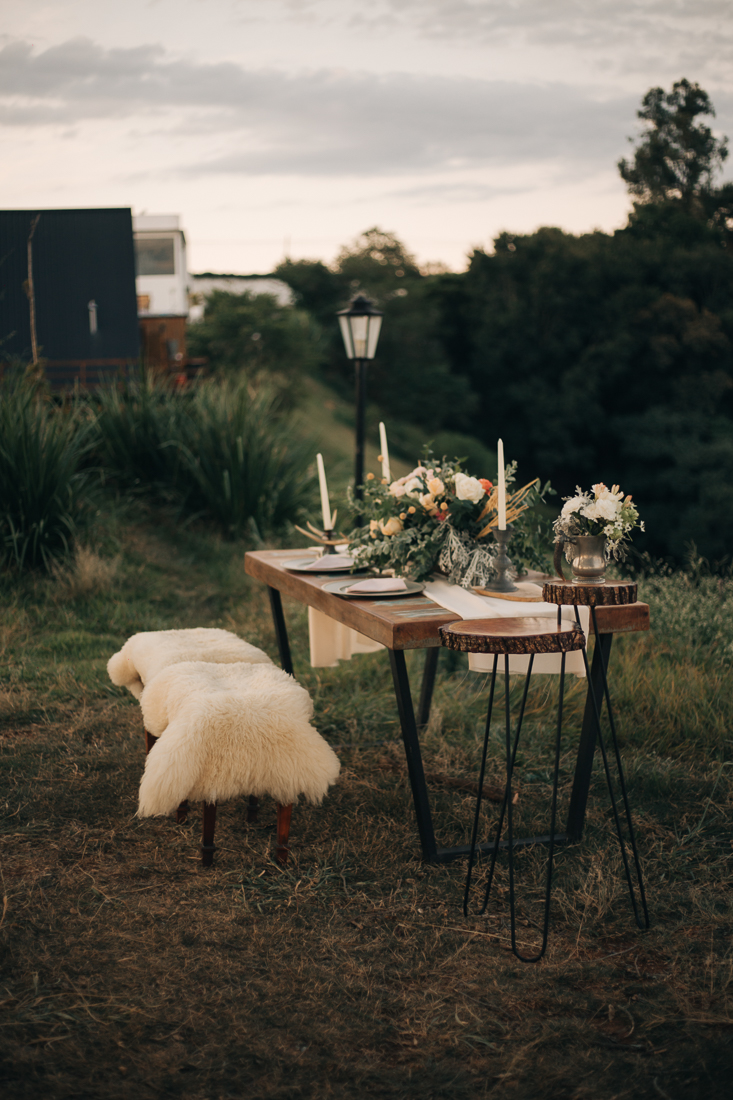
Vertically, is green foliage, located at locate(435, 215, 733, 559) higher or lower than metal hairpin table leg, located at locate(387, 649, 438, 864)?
higher

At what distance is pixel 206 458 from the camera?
782 cm

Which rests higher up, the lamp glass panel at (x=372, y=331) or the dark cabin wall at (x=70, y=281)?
the dark cabin wall at (x=70, y=281)

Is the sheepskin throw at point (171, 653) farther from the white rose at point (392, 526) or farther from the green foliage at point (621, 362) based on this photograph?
the green foliage at point (621, 362)

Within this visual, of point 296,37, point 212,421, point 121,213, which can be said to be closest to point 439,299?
point 121,213

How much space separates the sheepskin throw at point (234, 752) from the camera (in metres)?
2.48

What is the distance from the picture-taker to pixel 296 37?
891 centimetres

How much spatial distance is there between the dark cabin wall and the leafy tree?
23228 millimetres

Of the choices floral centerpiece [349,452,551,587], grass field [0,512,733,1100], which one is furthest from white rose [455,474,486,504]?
grass field [0,512,733,1100]

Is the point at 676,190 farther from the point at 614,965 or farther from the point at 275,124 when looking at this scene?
the point at 614,965

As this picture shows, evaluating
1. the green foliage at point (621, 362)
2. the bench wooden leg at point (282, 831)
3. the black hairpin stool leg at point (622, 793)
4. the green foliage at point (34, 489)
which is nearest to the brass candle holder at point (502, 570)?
the black hairpin stool leg at point (622, 793)

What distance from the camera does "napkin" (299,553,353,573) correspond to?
3428 mm

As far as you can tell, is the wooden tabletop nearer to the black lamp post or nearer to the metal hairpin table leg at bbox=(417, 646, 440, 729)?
the metal hairpin table leg at bbox=(417, 646, 440, 729)

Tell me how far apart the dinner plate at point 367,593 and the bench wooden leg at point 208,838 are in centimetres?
78

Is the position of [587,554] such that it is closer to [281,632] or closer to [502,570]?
[502,570]
